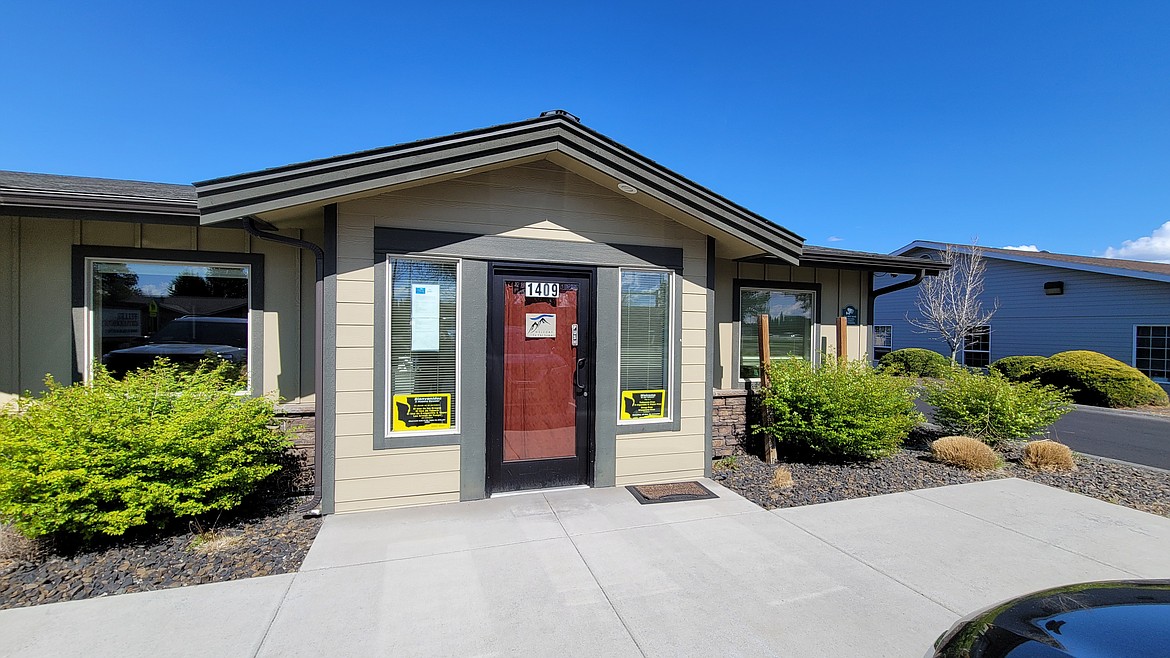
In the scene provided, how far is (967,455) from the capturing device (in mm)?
6027

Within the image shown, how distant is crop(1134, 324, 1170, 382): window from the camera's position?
14.2 m

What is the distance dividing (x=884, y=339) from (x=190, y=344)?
2538 cm

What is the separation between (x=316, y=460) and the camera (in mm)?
4344

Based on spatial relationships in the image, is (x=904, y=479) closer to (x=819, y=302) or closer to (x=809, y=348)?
(x=809, y=348)

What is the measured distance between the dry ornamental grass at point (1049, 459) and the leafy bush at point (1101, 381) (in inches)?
307

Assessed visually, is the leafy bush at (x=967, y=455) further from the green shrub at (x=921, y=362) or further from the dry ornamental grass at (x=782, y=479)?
the green shrub at (x=921, y=362)

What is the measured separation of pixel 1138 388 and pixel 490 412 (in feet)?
55.2

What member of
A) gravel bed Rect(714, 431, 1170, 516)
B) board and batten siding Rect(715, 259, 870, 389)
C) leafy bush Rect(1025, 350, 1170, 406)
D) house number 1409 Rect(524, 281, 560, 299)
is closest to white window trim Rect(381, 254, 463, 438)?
house number 1409 Rect(524, 281, 560, 299)

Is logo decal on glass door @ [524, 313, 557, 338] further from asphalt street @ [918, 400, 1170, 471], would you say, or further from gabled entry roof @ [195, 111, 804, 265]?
asphalt street @ [918, 400, 1170, 471]

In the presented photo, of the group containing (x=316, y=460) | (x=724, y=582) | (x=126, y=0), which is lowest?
(x=724, y=582)

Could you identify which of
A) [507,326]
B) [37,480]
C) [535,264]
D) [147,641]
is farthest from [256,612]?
[535,264]

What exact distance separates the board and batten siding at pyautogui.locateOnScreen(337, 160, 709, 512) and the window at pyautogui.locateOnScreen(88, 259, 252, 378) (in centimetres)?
151

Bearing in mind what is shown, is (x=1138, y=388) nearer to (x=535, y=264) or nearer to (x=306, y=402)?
(x=535, y=264)

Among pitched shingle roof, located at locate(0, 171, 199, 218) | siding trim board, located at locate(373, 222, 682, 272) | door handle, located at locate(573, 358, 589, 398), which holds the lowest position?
door handle, located at locate(573, 358, 589, 398)
